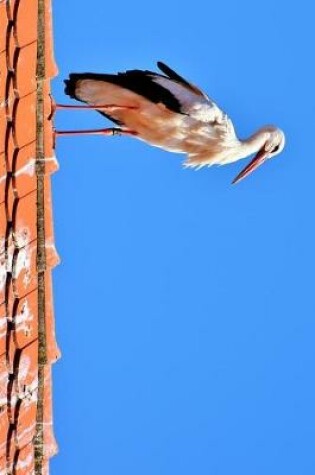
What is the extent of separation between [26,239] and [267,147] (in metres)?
2.20

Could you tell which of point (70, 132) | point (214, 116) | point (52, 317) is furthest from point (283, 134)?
point (52, 317)

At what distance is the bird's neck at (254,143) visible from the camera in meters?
5.89

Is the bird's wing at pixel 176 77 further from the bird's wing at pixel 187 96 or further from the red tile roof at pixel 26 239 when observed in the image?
the red tile roof at pixel 26 239

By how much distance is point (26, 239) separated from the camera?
4.45 meters

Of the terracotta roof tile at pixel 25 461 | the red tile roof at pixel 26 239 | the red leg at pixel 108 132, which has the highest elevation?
the red leg at pixel 108 132

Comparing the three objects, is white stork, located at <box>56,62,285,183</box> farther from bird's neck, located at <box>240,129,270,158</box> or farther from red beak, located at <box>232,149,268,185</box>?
red beak, located at <box>232,149,268,185</box>

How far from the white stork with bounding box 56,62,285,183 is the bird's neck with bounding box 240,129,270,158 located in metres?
0.05

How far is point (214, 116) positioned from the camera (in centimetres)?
559

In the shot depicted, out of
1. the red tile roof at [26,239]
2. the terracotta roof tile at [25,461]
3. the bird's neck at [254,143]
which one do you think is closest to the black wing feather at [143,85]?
the bird's neck at [254,143]

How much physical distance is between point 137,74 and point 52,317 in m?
1.44

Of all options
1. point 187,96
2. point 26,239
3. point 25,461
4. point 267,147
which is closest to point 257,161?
point 267,147

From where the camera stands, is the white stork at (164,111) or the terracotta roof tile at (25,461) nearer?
the terracotta roof tile at (25,461)

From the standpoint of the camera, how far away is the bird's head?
618 cm

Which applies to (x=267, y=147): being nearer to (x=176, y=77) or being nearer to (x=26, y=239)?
(x=176, y=77)
